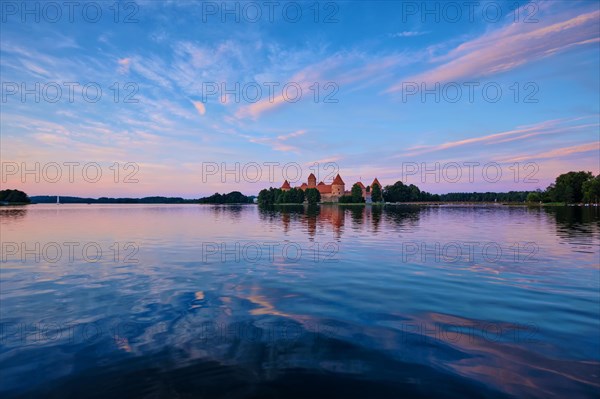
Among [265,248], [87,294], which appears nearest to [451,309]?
[87,294]

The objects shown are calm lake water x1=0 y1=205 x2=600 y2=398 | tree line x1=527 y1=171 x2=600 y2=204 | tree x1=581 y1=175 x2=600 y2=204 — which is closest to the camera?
calm lake water x1=0 y1=205 x2=600 y2=398

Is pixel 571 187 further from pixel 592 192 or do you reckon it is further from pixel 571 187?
pixel 592 192

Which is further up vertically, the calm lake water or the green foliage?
the green foliage

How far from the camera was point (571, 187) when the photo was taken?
177 metres

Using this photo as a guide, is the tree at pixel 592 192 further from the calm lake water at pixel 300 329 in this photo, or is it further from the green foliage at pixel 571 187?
the calm lake water at pixel 300 329

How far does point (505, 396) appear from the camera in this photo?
257 inches

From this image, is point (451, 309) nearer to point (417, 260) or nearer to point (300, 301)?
point (300, 301)

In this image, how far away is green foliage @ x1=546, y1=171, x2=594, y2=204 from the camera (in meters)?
179


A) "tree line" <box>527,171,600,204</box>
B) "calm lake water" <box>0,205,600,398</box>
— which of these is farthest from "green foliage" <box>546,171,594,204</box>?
"calm lake water" <box>0,205,600,398</box>

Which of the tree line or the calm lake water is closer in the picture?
the calm lake water

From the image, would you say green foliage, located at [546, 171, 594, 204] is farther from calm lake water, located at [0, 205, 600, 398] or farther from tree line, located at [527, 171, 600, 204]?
calm lake water, located at [0, 205, 600, 398]

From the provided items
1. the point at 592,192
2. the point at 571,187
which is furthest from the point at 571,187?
the point at 592,192

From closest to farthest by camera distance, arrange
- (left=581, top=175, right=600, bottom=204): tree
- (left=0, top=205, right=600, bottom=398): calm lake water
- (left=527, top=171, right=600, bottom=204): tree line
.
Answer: (left=0, top=205, right=600, bottom=398): calm lake water, (left=581, top=175, right=600, bottom=204): tree, (left=527, top=171, right=600, bottom=204): tree line

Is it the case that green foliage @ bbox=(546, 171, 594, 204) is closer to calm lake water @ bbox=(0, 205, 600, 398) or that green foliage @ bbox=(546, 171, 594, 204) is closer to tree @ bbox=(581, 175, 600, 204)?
tree @ bbox=(581, 175, 600, 204)
